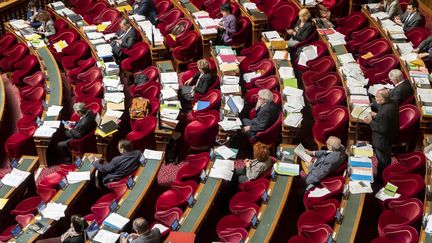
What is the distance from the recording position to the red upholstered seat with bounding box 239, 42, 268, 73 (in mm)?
9789

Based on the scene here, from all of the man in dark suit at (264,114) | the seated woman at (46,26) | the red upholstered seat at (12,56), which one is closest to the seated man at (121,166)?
the man in dark suit at (264,114)

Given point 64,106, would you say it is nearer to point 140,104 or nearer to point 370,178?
point 140,104

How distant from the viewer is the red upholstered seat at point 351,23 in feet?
34.4

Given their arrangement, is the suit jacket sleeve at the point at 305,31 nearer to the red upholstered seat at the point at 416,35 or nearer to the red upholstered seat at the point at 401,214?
the red upholstered seat at the point at 416,35

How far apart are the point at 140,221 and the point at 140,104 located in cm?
276

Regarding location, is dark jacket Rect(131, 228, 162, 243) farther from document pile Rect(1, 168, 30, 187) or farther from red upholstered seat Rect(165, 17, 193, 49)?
red upholstered seat Rect(165, 17, 193, 49)

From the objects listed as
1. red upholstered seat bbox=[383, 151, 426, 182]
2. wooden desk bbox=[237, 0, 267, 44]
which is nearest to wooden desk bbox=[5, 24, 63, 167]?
wooden desk bbox=[237, 0, 267, 44]

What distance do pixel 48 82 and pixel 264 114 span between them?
3.37 meters

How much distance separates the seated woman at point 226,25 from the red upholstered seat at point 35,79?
267 centimetres

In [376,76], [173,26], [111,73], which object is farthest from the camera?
[173,26]

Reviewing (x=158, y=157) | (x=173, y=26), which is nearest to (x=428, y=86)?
(x=158, y=157)

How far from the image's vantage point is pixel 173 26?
1077 cm

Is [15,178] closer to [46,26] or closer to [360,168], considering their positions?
[360,168]

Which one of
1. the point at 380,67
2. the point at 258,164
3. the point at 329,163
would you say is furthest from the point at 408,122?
the point at 258,164
